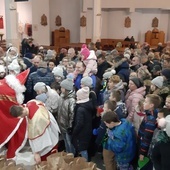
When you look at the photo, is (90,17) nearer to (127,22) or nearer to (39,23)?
(127,22)

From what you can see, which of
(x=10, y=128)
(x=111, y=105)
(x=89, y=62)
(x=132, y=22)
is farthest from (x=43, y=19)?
(x=10, y=128)

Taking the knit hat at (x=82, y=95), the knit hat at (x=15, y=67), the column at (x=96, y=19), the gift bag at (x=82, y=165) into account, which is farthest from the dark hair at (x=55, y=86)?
the column at (x=96, y=19)

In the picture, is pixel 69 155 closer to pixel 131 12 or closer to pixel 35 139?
pixel 35 139

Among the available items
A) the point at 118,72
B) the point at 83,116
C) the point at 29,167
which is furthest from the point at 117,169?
the point at 118,72

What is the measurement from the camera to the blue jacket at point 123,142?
3836 mm

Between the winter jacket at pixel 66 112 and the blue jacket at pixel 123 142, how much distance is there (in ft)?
2.64

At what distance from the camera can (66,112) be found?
14.7ft

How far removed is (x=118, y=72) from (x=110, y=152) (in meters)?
2.68

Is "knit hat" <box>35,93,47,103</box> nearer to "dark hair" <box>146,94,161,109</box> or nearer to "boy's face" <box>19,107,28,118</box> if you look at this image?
"boy's face" <box>19,107,28,118</box>

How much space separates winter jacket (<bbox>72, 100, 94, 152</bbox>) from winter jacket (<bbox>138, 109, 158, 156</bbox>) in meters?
0.95

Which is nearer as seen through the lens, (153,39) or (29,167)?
(29,167)

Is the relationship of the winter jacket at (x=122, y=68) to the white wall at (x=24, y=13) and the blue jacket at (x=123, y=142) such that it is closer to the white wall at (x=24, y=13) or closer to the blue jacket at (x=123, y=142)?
the blue jacket at (x=123, y=142)

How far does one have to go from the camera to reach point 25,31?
59.1 ft

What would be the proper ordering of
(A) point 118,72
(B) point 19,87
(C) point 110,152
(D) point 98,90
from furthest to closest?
(A) point 118,72, (D) point 98,90, (C) point 110,152, (B) point 19,87
